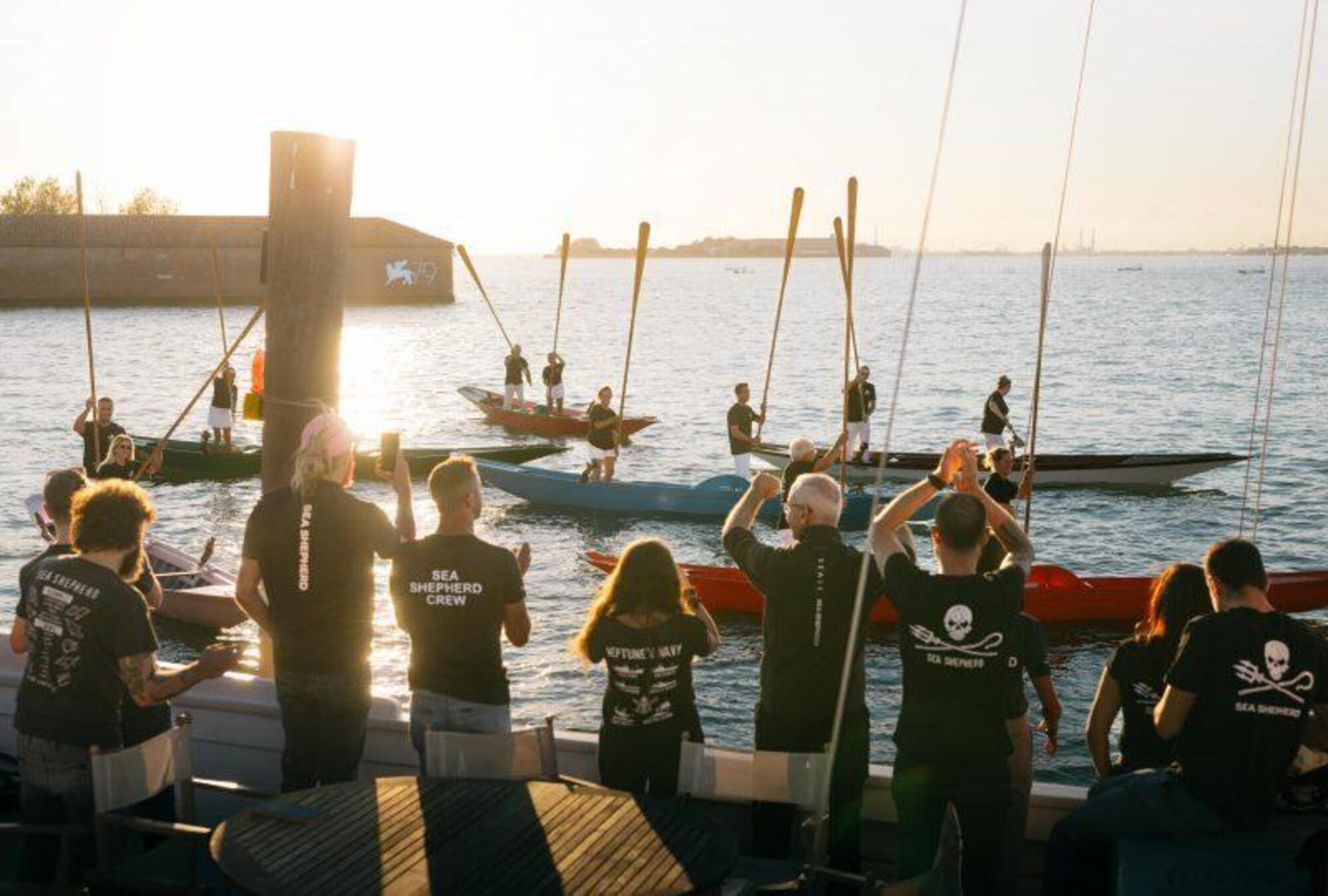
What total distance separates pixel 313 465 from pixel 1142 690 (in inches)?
130

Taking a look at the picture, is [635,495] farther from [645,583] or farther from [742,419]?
[645,583]

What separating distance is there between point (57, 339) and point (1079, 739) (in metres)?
63.7

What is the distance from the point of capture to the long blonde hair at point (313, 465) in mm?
5406

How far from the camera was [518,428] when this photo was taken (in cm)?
3425

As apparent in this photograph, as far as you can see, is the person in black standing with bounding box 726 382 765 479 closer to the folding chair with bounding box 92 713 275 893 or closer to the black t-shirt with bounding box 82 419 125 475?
the black t-shirt with bounding box 82 419 125 475

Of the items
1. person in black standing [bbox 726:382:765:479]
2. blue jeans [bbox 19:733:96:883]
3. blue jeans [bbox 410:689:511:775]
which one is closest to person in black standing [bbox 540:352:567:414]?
person in black standing [bbox 726:382:765:479]

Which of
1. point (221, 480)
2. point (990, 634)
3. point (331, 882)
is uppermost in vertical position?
point (990, 634)

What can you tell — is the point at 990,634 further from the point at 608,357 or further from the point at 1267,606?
the point at 608,357

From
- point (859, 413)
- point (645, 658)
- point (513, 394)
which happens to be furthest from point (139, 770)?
point (513, 394)

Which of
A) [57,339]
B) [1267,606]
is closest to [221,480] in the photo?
[1267,606]

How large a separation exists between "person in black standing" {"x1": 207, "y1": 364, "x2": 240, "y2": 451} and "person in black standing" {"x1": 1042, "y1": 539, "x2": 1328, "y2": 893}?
23.7 metres

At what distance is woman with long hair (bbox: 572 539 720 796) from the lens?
201 inches

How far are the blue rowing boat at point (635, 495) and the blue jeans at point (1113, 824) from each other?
15.9 m

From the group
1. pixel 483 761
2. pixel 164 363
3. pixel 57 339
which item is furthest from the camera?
pixel 57 339
